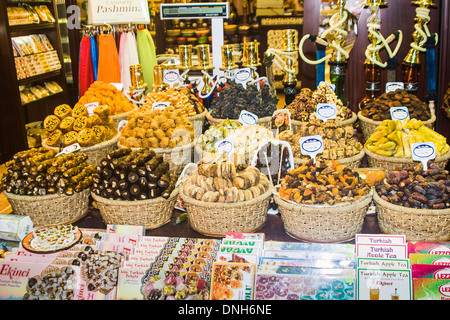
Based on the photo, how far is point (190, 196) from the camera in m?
1.96

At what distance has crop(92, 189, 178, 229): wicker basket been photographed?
6.57ft

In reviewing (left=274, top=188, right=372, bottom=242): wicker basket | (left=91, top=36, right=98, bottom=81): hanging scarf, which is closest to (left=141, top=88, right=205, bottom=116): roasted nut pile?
(left=274, top=188, right=372, bottom=242): wicker basket

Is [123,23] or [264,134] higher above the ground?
[123,23]

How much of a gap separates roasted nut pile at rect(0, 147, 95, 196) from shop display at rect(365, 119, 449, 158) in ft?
4.95

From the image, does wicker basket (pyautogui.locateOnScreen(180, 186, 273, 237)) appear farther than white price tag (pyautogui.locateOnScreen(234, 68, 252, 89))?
No

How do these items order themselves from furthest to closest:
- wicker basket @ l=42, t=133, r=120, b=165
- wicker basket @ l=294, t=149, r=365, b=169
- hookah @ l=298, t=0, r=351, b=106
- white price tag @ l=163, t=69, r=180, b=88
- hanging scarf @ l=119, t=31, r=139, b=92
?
hanging scarf @ l=119, t=31, r=139, b=92, white price tag @ l=163, t=69, r=180, b=88, hookah @ l=298, t=0, r=351, b=106, wicker basket @ l=42, t=133, r=120, b=165, wicker basket @ l=294, t=149, r=365, b=169

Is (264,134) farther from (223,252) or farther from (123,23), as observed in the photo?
(123,23)

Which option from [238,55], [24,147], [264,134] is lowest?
[24,147]

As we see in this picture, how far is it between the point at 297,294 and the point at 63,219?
3.94 ft

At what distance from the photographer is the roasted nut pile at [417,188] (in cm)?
178

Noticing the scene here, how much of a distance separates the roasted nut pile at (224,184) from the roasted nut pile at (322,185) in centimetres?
12

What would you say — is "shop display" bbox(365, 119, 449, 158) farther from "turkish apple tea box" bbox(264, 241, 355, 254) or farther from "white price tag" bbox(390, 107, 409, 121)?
"turkish apple tea box" bbox(264, 241, 355, 254)

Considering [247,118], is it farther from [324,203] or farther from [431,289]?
[431,289]

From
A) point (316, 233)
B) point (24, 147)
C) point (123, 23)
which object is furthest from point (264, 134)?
point (24, 147)
